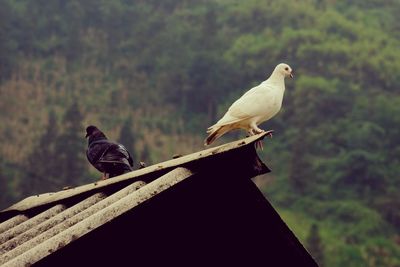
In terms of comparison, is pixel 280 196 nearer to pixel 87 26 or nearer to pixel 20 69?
pixel 20 69

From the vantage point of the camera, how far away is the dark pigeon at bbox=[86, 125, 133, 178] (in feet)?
20.2

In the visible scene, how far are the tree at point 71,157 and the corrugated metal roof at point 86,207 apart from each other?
37.1 metres

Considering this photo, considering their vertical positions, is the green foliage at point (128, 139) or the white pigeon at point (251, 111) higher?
the green foliage at point (128, 139)

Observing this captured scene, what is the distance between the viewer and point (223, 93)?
6769 centimetres

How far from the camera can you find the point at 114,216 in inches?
145

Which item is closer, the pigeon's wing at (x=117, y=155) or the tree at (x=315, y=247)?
the pigeon's wing at (x=117, y=155)

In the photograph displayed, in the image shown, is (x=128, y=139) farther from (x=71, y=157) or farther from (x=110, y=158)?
(x=110, y=158)

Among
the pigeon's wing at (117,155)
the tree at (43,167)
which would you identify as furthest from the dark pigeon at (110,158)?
the tree at (43,167)

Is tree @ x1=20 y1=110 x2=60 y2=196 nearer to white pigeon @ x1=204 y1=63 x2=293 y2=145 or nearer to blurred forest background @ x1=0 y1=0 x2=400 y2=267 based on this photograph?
blurred forest background @ x1=0 y1=0 x2=400 y2=267

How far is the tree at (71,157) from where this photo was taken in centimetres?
4247

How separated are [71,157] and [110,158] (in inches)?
1472

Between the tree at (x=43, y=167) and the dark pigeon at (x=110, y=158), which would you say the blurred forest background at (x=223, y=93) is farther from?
the dark pigeon at (x=110, y=158)

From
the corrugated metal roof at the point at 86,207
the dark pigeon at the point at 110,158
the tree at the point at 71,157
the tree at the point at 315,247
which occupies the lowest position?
the tree at the point at 315,247

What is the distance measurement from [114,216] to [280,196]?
2071 inches
